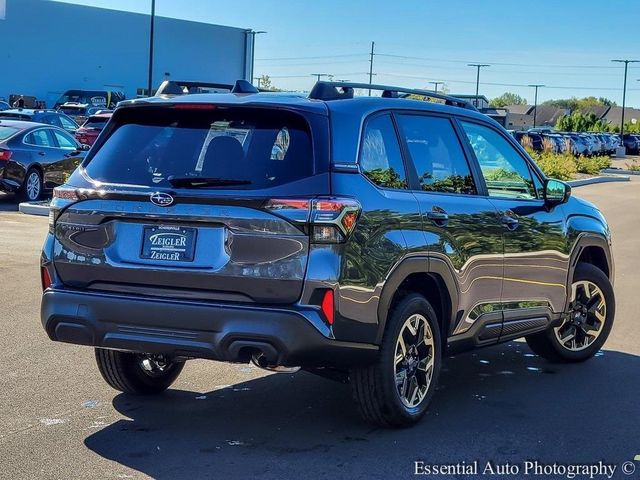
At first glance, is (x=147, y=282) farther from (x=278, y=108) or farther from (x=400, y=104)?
(x=400, y=104)

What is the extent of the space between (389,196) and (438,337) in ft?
3.21

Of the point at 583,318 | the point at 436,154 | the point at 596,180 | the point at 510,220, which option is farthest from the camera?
the point at 596,180

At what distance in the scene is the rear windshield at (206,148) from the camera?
16.9 ft

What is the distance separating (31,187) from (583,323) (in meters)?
13.9

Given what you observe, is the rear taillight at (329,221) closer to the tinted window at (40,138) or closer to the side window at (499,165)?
the side window at (499,165)

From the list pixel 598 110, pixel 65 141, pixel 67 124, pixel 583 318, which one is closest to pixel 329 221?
pixel 583 318

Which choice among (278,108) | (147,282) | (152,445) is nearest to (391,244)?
(278,108)

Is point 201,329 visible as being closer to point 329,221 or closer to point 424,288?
point 329,221

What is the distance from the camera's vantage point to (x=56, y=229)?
5508 mm

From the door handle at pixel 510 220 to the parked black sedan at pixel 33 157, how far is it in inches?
551

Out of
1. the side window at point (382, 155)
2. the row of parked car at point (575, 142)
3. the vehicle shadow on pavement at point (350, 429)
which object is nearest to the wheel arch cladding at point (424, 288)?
the side window at point (382, 155)

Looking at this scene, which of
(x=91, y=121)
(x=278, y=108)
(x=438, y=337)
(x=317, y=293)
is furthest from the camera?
(x=91, y=121)

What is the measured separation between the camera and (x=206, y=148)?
5.35 m

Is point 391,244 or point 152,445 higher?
point 391,244
